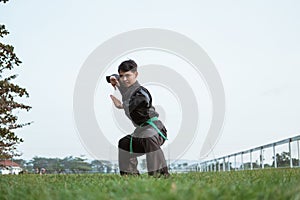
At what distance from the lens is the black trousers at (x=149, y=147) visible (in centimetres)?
562

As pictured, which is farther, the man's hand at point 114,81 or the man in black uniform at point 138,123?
the man's hand at point 114,81

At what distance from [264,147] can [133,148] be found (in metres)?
12.6

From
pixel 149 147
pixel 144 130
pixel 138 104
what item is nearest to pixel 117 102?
pixel 138 104

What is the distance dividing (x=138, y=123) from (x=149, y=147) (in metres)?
0.35

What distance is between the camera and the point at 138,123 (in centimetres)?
574

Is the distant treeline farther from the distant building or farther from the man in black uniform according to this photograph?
the man in black uniform

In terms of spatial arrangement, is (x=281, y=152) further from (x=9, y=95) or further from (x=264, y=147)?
(x=9, y=95)

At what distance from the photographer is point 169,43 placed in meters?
8.99

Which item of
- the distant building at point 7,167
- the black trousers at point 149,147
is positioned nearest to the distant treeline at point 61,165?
the distant building at point 7,167

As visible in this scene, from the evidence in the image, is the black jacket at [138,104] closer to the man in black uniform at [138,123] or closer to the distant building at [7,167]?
the man in black uniform at [138,123]

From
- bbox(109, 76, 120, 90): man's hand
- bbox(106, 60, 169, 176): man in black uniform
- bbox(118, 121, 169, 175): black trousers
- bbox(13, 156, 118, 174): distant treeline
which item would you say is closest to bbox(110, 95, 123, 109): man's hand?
bbox(106, 60, 169, 176): man in black uniform

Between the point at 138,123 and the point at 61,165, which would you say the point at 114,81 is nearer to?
the point at 138,123

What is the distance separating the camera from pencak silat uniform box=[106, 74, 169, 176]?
5605mm

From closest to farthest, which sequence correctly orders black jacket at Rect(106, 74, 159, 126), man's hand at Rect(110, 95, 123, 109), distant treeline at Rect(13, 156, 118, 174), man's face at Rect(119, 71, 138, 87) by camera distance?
black jacket at Rect(106, 74, 159, 126)
man's hand at Rect(110, 95, 123, 109)
man's face at Rect(119, 71, 138, 87)
distant treeline at Rect(13, 156, 118, 174)
